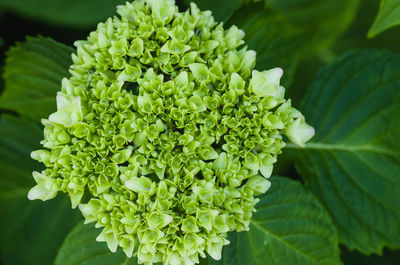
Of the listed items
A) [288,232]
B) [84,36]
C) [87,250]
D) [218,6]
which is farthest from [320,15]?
[87,250]

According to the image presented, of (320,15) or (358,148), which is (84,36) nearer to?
(320,15)

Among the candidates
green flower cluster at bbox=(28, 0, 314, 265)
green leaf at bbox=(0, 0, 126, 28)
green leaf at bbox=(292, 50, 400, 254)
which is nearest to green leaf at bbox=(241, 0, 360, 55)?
green leaf at bbox=(292, 50, 400, 254)

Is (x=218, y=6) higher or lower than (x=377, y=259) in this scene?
higher

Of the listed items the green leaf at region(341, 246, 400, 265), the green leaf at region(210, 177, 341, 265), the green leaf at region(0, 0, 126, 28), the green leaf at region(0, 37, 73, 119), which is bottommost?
the green leaf at region(341, 246, 400, 265)

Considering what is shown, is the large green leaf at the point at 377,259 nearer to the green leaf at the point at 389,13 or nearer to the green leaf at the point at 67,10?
the green leaf at the point at 389,13

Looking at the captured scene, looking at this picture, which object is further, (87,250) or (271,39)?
(271,39)

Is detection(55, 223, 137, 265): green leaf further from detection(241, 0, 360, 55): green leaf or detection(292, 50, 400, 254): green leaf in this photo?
detection(241, 0, 360, 55): green leaf

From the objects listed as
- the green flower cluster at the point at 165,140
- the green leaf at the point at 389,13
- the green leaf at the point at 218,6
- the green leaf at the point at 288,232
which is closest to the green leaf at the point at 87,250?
the green flower cluster at the point at 165,140

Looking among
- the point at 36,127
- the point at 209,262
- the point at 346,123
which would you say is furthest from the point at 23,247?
the point at 346,123
